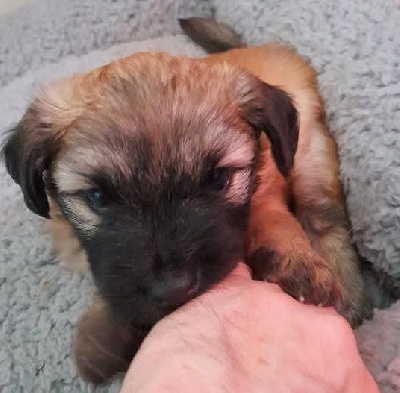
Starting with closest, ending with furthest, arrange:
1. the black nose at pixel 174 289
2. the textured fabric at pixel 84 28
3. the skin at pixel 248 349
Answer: the skin at pixel 248 349, the black nose at pixel 174 289, the textured fabric at pixel 84 28

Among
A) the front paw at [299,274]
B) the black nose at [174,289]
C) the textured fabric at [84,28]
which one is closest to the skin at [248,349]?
the black nose at [174,289]

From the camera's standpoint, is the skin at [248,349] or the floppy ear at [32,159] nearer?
the skin at [248,349]

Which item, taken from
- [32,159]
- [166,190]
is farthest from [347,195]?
[32,159]

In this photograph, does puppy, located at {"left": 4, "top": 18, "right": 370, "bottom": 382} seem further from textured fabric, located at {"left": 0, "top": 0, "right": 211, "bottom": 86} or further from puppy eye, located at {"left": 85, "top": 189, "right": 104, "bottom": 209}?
textured fabric, located at {"left": 0, "top": 0, "right": 211, "bottom": 86}

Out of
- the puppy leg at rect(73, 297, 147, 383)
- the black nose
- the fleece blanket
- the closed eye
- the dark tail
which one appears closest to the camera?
the black nose

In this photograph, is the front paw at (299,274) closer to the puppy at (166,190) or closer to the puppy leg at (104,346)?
the puppy at (166,190)

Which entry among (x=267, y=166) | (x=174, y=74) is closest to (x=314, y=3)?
(x=267, y=166)

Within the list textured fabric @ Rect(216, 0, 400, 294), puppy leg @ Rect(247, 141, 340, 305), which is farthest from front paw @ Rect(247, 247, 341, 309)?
textured fabric @ Rect(216, 0, 400, 294)
